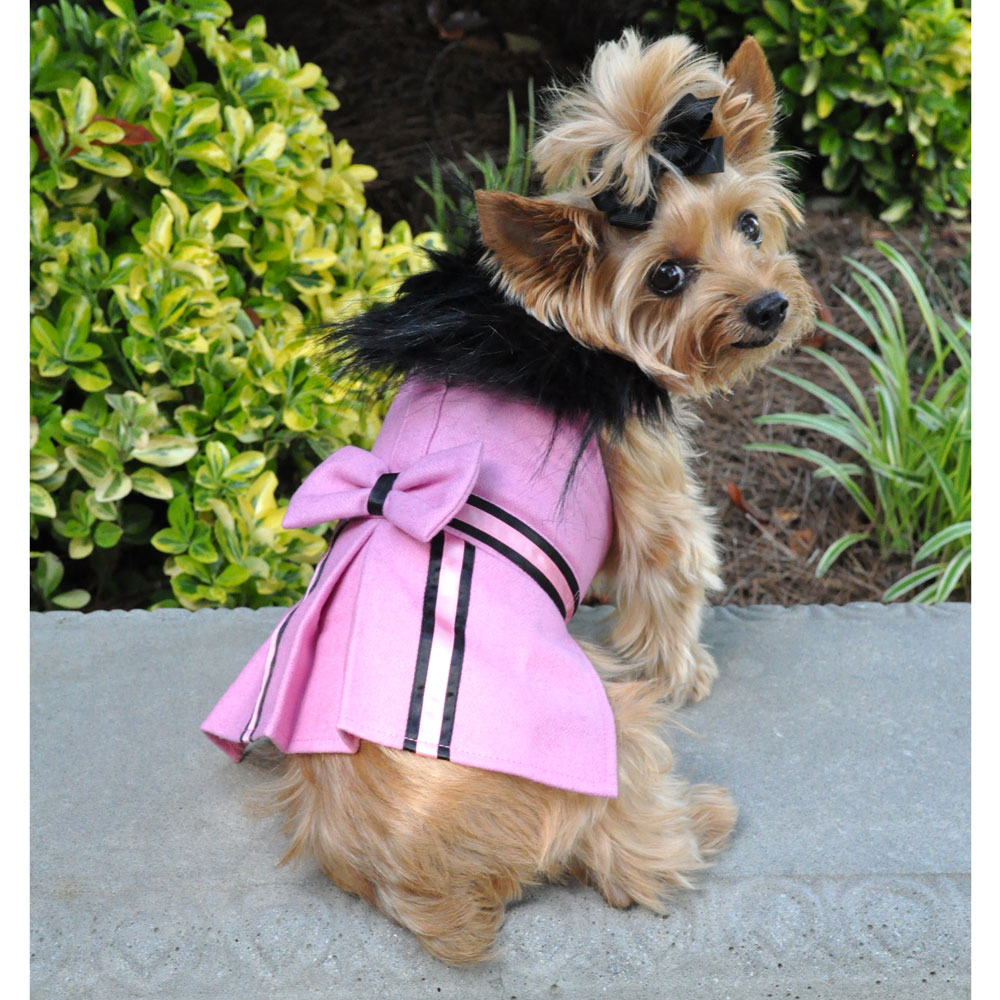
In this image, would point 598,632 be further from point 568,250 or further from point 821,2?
point 821,2

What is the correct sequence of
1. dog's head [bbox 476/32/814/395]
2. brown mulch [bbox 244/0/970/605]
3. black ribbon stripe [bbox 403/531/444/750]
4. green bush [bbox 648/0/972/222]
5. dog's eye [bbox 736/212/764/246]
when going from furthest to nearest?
green bush [bbox 648/0/972/222] → brown mulch [bbox 244/0/970/605] → dog's eye [bbox 736/212/764/246] → dog's head [bbox 476/32/814/395] → black ribbon stripe [bbox 403/531/444/750]

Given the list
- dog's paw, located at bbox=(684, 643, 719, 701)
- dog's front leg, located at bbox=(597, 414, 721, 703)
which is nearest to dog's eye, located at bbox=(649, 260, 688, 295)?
dog's front leg, located at bbox=(597, 414, 721, 703)

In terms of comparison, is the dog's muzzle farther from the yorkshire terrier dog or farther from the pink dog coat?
the pink dog coat

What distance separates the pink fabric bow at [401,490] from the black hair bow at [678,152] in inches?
18.4

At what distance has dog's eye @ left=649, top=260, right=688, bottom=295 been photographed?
1887 mm

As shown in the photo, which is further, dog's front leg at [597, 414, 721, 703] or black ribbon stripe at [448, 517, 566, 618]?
dog's front leg at [597, 414, 721, 703]

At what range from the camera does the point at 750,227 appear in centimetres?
200

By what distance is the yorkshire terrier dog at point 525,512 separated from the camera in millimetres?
1700

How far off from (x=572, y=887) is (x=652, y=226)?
1183 mm

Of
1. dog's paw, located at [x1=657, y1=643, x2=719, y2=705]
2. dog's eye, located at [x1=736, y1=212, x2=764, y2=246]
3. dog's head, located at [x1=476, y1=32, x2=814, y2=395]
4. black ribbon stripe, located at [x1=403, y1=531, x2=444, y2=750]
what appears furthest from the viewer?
dog's paw, located at [x1=657, y1=643, x2=719, y2=705]

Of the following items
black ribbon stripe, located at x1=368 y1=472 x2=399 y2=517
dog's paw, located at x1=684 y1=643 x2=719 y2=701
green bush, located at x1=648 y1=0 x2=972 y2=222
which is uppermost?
green bush, located at x1=648 y1=0 x2=972 y2=222

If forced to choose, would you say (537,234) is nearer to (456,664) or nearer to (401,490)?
(401,490)

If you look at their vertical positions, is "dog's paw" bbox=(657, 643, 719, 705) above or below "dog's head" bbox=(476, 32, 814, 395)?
below

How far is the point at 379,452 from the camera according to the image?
2.03 m
